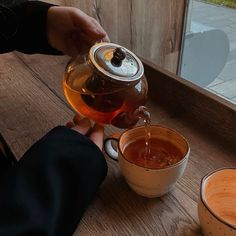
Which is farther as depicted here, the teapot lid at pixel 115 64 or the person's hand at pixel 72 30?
the person's hand at pixel 72 30

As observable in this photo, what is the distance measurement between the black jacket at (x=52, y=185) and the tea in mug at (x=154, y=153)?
0.05 metres

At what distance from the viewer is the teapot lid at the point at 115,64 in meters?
0.41

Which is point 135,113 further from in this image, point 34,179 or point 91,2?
point 91,2

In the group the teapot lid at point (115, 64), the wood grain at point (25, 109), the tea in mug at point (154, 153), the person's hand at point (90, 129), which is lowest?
the wood grain at point (25, 109)

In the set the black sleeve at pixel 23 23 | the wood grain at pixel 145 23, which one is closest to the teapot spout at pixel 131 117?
the black sleeve at pixel 23 23

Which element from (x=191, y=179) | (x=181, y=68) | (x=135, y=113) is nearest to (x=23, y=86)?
(x=135, y=113)

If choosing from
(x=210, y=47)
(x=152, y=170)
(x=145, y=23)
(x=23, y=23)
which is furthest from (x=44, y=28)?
(x=210, y=47)

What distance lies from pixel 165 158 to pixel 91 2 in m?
0.69

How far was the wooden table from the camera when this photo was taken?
400mm

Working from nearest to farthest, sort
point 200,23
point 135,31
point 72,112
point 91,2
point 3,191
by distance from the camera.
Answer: point 3,191
point 72,112
point 91,2
point 135,31
point 200,23

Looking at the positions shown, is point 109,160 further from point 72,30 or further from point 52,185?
point 72,30

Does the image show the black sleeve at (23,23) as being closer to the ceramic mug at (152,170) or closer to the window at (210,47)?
the ceramic mug at (152,170)

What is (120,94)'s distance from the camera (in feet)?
1.48

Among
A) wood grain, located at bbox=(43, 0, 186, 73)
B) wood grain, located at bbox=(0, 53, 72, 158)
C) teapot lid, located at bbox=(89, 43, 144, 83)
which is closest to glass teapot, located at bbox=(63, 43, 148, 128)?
teapot lid, located at bbox=(89, 43, 144, 83)
